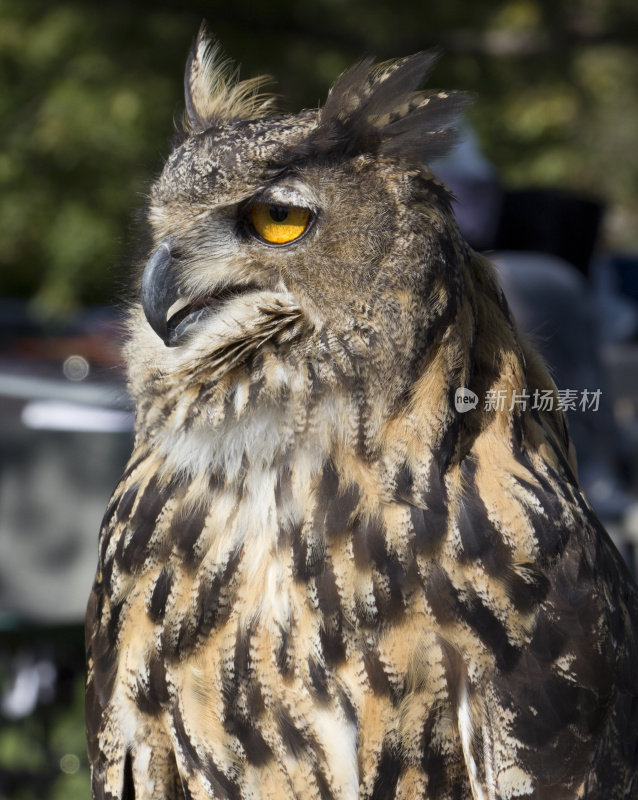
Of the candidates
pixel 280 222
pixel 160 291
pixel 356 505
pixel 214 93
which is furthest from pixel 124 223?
pixel 356 505

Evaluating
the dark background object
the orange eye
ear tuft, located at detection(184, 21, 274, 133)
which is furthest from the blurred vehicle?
the dark background object

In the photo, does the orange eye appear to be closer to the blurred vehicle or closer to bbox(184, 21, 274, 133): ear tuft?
bbox(184, 21, 274, 133): ear tuft

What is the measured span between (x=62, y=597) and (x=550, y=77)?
523 cm

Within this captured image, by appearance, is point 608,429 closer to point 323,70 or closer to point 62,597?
point 62,597

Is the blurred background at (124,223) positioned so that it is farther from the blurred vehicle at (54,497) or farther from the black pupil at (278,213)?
the black pupil at (278,213)

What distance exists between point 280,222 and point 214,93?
398 millimetres

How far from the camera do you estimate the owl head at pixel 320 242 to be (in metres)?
1.39

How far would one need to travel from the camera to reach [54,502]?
285 centimetres

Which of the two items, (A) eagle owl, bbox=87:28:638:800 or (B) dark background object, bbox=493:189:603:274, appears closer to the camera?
(A) eagle owl, bbox=87:28:638:800

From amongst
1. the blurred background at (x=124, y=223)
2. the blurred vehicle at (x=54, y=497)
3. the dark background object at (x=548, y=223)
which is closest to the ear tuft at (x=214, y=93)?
the blurred background at (x=124, y=223)

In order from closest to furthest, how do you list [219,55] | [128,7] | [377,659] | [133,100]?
[377,659] < [219,55] < [133,100] < [128,7]

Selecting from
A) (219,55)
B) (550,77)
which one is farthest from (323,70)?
(219,55)

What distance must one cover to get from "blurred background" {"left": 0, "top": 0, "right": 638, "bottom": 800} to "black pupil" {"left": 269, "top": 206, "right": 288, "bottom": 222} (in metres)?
0.35
